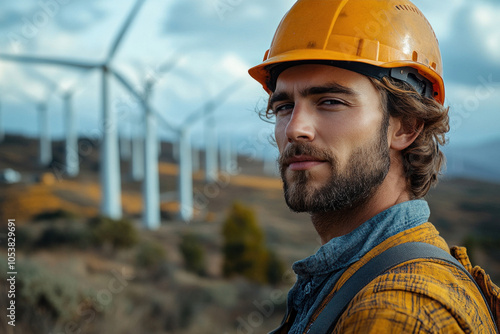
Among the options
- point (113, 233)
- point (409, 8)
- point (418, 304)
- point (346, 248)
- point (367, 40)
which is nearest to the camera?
point (418, 304)

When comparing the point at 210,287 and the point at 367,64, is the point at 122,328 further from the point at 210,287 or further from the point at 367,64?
the point at 367,64

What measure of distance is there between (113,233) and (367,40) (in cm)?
2985

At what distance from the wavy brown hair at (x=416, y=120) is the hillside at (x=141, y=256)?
164cm

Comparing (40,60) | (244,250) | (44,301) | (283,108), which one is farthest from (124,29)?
(283,108)

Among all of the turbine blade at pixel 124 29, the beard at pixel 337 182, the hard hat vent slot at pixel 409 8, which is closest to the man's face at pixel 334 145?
the beard at pixel 337 182

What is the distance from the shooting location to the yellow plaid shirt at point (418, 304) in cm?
169

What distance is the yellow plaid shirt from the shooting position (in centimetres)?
169

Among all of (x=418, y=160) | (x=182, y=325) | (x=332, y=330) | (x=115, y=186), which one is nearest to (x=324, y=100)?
(x=418, y=160)

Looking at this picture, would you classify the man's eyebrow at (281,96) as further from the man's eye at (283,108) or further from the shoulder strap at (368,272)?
the shoulder strap at (368,272)

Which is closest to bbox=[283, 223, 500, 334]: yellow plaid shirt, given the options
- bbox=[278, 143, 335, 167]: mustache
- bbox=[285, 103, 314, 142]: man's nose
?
bbox=[278, 143, 335, 167]: mustache

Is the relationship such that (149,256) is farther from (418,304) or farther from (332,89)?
(418,304)

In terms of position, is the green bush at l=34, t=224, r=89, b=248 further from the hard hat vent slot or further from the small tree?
the hard hat vent slot

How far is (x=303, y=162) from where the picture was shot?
276cm

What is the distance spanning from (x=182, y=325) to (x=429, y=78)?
53.1 ft
